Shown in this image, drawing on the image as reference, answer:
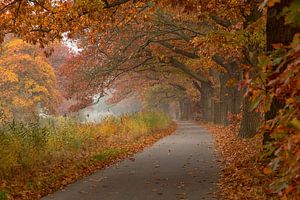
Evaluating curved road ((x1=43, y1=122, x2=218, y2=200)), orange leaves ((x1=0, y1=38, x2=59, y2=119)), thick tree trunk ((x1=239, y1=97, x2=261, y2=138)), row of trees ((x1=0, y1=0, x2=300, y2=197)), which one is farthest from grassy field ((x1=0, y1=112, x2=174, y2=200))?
orange leaves ((x1=0, y1=38, x2=59, y2=119))

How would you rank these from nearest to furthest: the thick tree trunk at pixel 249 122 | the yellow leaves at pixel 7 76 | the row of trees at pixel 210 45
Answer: the row of trees at pixel 210 45 → the thick tree trunk at pixel 249 122 → the yellow leaves at pixel 7 76

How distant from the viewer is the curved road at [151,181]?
9164 millimetres

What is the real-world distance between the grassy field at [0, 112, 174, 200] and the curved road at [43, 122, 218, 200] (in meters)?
0.54

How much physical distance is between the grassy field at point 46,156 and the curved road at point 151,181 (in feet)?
1.78

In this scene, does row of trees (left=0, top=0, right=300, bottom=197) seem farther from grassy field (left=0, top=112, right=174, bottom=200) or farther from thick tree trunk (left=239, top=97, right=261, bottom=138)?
grassy field (left=0, top=112, right=174, bottom=200)

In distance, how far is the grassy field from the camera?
1009 cm

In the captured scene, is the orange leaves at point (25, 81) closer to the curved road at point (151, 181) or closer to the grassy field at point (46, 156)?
the grassy field at point (46, 156)

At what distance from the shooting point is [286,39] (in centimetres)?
955

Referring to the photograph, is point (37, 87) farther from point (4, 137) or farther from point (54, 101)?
point (4, 137)

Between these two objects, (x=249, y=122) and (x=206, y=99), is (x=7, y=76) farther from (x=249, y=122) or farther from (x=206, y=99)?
(x=249, y=122)

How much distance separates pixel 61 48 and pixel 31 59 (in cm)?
1680

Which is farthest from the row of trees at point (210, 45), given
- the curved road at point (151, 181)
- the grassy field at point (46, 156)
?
the grassy field at point (46, 156)

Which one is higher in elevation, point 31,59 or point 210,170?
point 31,59

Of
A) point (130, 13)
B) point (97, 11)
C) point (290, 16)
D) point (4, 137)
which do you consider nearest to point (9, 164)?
point (4, 137)
